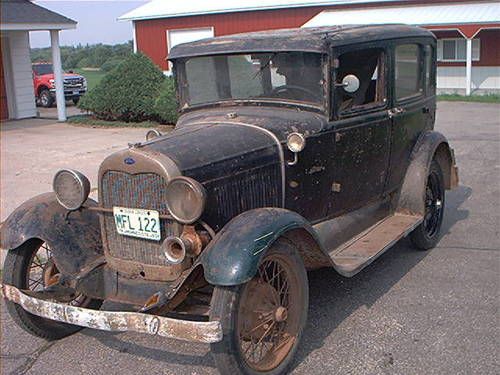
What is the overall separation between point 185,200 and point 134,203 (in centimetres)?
42

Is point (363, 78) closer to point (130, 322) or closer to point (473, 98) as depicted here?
point (130, 322)

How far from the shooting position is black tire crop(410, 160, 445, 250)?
5824 millimetres

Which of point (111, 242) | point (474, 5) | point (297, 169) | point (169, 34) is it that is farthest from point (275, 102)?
point (169, 34)

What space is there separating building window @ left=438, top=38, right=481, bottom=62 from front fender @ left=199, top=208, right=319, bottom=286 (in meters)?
21.2

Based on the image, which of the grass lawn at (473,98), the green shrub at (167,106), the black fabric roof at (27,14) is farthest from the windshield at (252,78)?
the grass lawn at (473,98)

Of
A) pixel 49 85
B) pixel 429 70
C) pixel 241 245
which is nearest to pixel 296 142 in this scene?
pixel 241 245

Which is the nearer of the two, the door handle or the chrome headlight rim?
the chrome headlight rim

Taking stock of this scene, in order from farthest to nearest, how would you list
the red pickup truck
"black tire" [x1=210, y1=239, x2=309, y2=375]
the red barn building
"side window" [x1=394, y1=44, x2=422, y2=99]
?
1. the red pickup truck
2. the red barn building
3. "side window" [x1=394, y1=44, x2=422, y2=99]
4. "black tire" [x1=210, y1=239, x2=309, y2=375]

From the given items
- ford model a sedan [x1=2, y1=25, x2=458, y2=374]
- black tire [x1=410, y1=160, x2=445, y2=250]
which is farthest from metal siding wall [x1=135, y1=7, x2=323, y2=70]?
ford model a sedan [x1=2, y1=25, x2=458, y2=374]

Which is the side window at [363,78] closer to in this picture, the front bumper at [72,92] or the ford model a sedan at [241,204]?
the ford model a sedan at [241,204]

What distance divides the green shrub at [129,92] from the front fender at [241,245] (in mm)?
11902

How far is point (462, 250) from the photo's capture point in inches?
229

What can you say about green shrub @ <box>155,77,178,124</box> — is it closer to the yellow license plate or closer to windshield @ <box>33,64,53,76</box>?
windshield @ <box>33,64,53,76</box>

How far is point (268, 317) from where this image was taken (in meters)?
3.70
